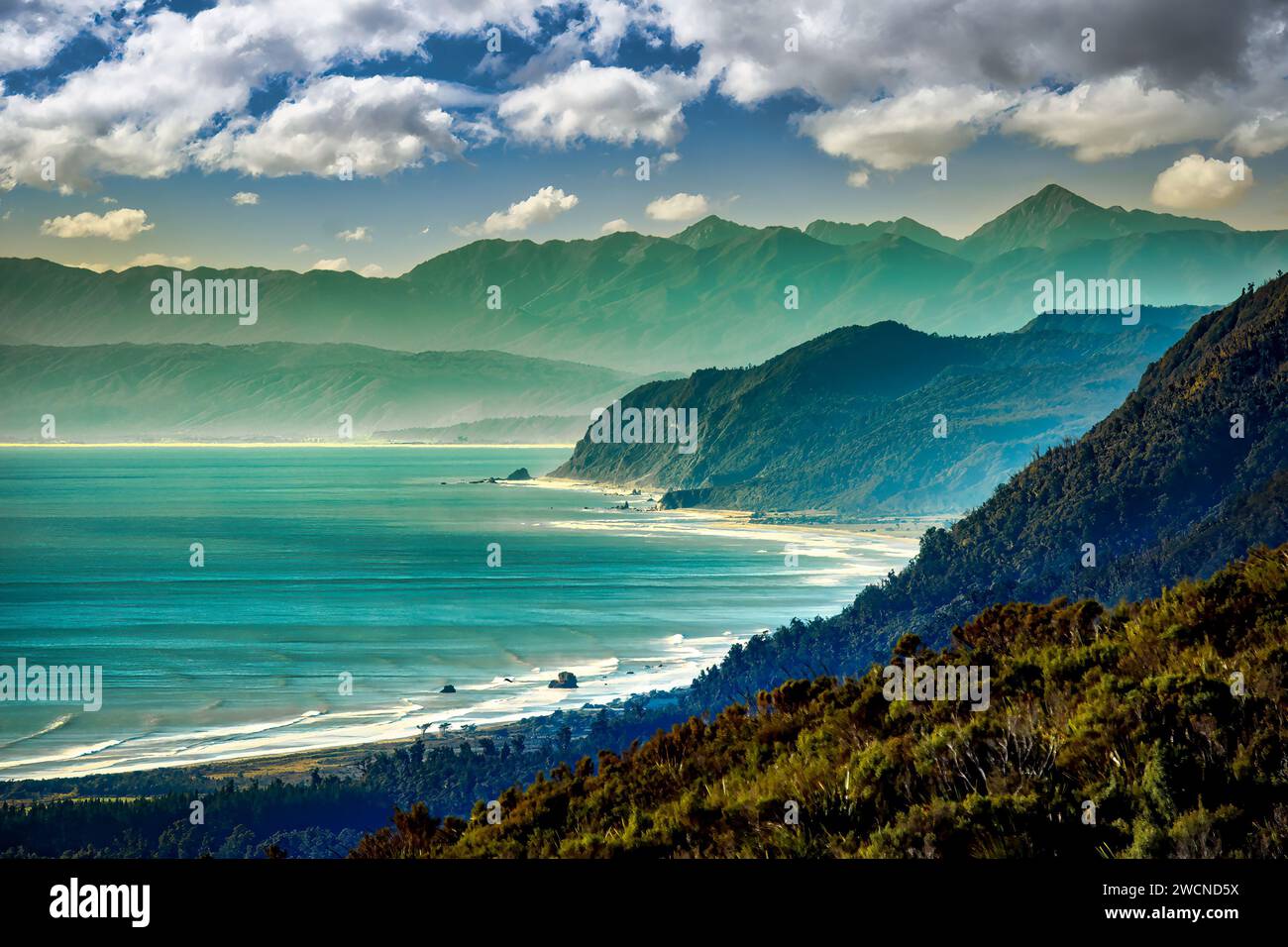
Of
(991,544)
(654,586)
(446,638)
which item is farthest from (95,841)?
(654,586)

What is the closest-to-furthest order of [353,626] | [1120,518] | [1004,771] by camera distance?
1. [1004,771]
2. [1120,518]
3. [353,626]

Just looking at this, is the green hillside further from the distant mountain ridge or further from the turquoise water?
the distant mountain ridge

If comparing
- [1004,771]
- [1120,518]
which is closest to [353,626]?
[1120,518]

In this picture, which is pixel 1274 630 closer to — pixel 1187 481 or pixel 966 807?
pixel 966 807

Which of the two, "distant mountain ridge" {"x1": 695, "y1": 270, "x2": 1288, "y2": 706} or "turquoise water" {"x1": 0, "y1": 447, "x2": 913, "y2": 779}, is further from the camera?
"distant mountain ridge" {"x1": 695, "y1": 270, "x2": 1288, "y2": 706}

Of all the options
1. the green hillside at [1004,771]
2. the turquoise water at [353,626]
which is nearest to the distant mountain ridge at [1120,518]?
the turquoise water at [353,626]

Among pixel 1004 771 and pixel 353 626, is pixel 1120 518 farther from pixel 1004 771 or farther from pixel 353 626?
pixel 1004 771

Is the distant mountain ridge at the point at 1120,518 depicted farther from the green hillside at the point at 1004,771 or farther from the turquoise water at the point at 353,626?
the green hillside at the point at 1004,771

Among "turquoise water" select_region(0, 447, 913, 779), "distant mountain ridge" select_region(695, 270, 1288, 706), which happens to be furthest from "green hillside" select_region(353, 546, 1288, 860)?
"distant mountain ridge" select_region(695, 270, 1288, 706)
